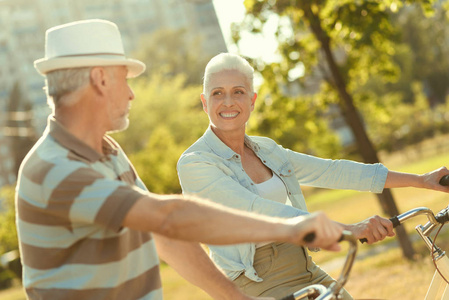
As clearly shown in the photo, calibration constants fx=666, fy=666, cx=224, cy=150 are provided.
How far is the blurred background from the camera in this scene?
1025 cm

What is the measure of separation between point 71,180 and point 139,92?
120ft

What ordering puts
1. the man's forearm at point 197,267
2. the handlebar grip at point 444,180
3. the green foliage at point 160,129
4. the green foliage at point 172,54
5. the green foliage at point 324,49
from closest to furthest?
the man's forearm at point 197,267
the handlebar grip at point 444,180
the green foliage at point 324,49
the green foliage at point 160,129
the green foliage at point 172,54

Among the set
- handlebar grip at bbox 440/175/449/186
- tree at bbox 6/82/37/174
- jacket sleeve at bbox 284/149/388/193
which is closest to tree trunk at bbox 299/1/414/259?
jacket sleeve at bbox 284/149/388/193

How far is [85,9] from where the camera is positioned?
93.2 m

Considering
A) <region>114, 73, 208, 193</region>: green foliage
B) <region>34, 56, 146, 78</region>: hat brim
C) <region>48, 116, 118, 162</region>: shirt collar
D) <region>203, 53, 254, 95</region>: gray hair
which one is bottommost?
<region>114, 73, 208, 193</region>: green foliage

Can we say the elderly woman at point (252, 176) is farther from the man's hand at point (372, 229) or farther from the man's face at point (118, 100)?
the man's face at point (118, 100)

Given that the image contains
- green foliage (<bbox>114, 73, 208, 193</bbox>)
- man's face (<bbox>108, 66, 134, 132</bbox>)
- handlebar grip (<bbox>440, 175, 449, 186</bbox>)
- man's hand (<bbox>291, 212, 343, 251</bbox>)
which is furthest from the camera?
green foliage (<bbox>114, 73, 208, 193</bbox>)

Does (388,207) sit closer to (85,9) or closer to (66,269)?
(66,269)

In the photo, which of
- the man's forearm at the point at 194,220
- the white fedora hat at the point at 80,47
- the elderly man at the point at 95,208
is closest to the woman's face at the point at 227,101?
the elderly man at the point at 95,208

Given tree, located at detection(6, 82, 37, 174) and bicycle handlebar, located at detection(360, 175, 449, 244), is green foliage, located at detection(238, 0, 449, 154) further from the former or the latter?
tree, located at detection(6, 82, 37, 174)

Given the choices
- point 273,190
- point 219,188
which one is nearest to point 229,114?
point 273,190

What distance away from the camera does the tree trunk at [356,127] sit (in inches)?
401

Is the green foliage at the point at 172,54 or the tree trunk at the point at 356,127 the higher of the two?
the green foliage at the point at 172,54

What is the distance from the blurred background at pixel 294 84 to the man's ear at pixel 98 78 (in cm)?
598
